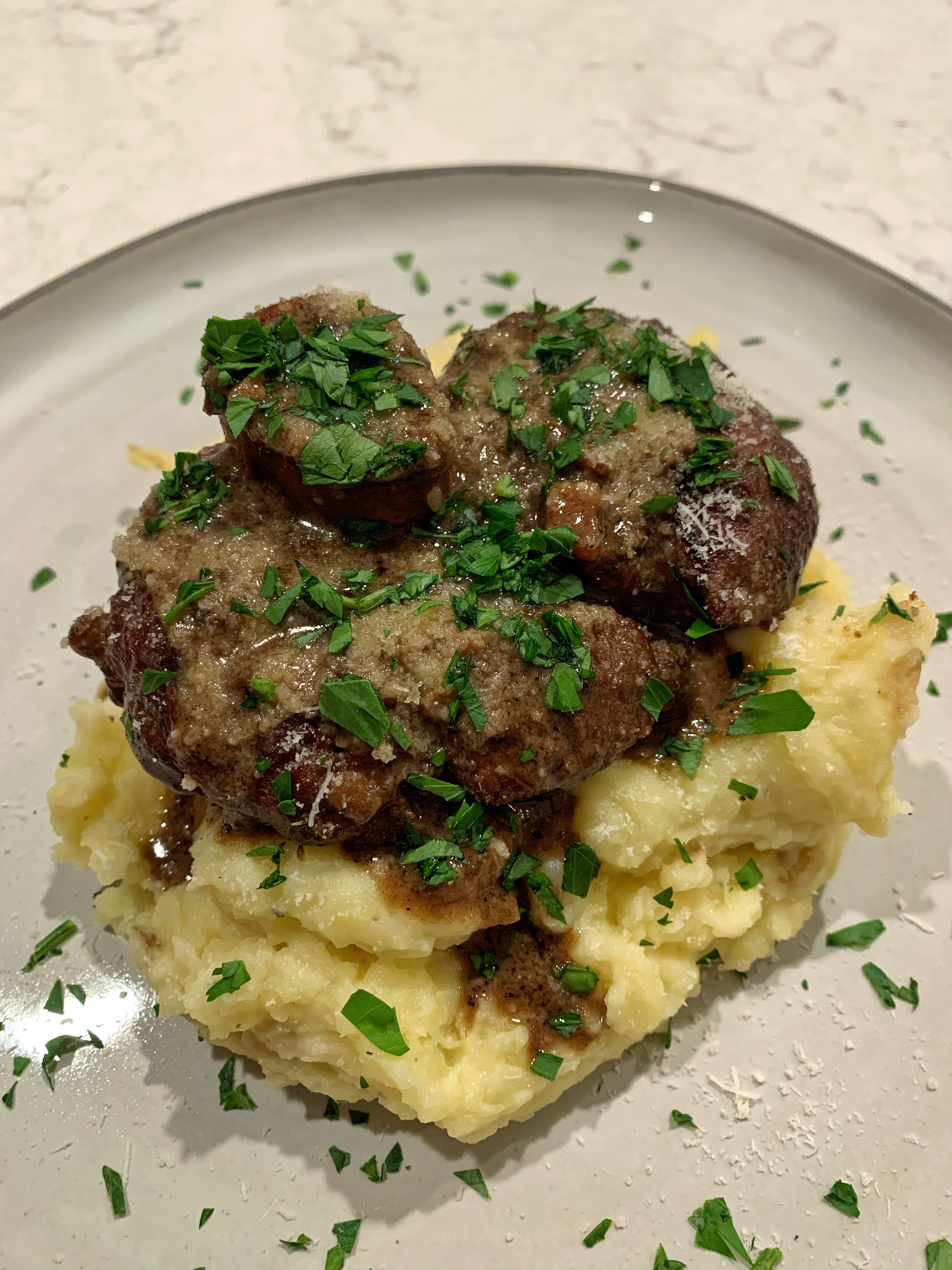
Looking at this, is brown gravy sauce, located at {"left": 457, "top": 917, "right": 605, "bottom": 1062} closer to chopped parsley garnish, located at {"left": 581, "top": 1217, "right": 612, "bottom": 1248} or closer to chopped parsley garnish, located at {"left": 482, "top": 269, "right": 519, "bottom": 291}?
chopped parsley garnish, located at {"left": 581, "top": 1217, "right": 612, "bottom": 1248}

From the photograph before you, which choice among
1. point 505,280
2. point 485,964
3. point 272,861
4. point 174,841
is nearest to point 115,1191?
point 174,841

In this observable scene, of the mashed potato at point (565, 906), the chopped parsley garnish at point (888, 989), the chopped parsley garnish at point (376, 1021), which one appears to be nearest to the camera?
the chopped parsley garnish at point (376, 1021)

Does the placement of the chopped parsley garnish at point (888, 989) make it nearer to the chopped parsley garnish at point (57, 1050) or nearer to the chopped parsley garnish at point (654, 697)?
the chopped parsley garnish at point (654, 697)

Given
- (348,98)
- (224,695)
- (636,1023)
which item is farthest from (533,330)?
(348,98)

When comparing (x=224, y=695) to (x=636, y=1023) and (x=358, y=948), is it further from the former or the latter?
(x=636, y=1023)

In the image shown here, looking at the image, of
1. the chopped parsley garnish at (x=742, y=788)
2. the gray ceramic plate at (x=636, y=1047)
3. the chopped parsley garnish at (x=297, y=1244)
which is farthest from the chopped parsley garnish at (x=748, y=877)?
the chopped parsley garnish at (x=297, y=1244)

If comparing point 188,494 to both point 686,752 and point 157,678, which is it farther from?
point 686,752
